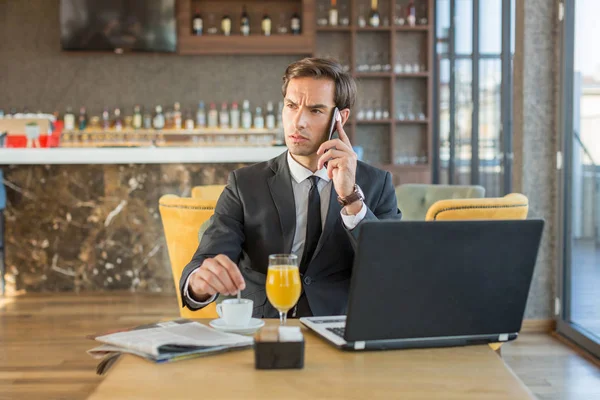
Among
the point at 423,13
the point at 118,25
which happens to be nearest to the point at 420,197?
Answer: the point at 423,13

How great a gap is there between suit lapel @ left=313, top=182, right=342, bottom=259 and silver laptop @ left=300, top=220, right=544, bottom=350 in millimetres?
618

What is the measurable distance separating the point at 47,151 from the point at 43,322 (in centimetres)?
129

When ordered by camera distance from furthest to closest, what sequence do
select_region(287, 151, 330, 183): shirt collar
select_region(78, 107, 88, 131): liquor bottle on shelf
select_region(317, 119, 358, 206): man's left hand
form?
select_region(78, 107, 88, 131): liquor bottle on shelf < select_region(287, 151, 330, 183): shirt collar < select_region(317, 119, 358, 206): man's left hand

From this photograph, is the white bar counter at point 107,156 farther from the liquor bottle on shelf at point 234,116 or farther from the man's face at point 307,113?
the man's face at point 307,113

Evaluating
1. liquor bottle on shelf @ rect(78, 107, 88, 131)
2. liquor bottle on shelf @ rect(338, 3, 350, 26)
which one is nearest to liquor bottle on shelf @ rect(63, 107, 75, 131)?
liquor bottle on shelf @ rect(78, 107, 88, 131)

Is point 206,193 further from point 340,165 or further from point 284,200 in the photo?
point 340,165

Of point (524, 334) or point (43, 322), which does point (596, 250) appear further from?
point (43, 322)

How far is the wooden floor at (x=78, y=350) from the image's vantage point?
126 inches

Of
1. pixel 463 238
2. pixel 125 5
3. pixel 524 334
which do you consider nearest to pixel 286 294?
pixel 463 238

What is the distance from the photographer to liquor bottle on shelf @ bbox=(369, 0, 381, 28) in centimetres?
733

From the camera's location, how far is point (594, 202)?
3715mm

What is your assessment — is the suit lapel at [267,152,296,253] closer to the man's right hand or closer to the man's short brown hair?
the man's short brown hair

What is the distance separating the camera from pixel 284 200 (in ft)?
6.79

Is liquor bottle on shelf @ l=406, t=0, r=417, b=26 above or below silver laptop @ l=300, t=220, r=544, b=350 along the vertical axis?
above
